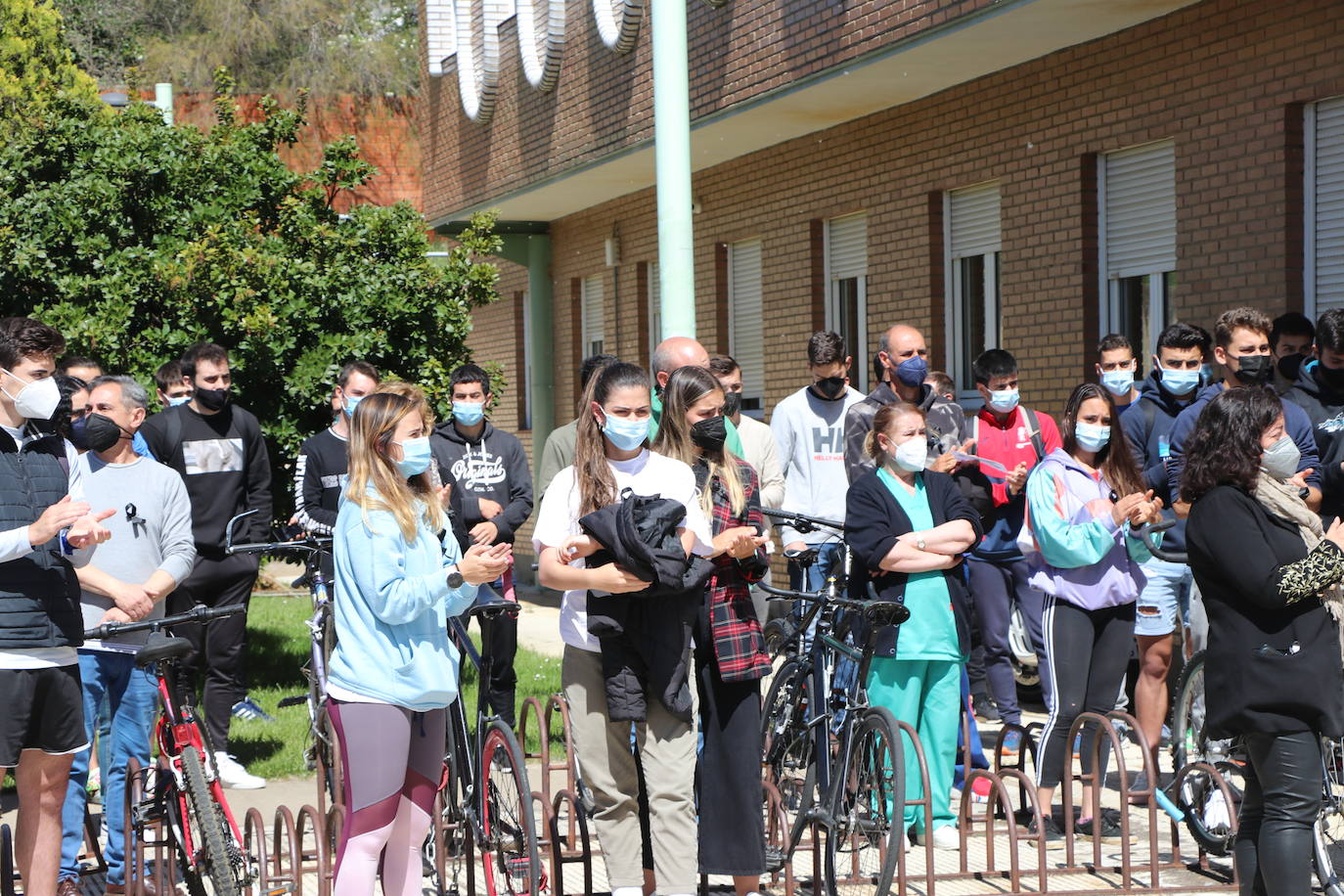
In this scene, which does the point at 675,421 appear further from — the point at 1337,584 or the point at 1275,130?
the point at 1275,130

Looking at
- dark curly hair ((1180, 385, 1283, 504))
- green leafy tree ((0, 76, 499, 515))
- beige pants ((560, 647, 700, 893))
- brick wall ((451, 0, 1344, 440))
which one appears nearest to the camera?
dark curly hair ((1180, 385, 1283, 504))

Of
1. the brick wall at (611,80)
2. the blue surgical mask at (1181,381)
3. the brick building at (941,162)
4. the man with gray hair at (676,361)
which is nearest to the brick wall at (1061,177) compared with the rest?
the brick building at (941,162)

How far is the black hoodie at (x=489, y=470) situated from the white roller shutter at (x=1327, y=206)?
489cm

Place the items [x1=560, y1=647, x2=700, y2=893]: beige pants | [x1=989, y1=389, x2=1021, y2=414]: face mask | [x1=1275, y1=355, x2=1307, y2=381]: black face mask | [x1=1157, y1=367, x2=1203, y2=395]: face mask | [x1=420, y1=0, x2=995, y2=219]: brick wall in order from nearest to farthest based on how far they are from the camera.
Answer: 1. [x1=560, y1=647, x2=700, y2=893]: beige pants
2. [x1=1275, y1=355, x2=1307, y2=381]: black face mask
3. [x1=1157, y1=367, x2=1203, y2=395]: face mask
4. [x1=989, y1=389, x2=1021, y2=414]: face mask
5. [x1=420, y1=0, x2=995, y2=219]: brick wall

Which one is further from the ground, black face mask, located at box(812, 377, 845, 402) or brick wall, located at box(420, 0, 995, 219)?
brick wall, located at box(420, 0, 995, 219)

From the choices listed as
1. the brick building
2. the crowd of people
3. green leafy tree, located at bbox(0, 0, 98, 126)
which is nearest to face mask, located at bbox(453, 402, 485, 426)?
the crowd of people

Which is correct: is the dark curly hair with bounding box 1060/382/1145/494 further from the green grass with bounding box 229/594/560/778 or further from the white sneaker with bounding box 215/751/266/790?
the white sneaker with bounding box 215/751/266/790

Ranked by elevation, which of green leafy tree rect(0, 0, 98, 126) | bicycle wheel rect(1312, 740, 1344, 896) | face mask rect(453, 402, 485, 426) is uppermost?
green leafy tree rect(0, 0, 98, 126)

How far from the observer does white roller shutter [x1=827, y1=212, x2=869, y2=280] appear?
15.1 metres

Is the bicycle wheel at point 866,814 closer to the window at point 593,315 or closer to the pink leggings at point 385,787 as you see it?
the pink leggings at point 385,787

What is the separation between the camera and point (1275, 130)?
1010 cm

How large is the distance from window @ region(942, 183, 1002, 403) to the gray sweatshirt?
7.75 meters

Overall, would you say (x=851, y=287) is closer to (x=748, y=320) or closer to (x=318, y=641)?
(x=748, y=320)

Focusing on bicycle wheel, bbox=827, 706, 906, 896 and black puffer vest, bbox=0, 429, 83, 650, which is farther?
bicycle wheel, bbox=827, 706, 906, 896
